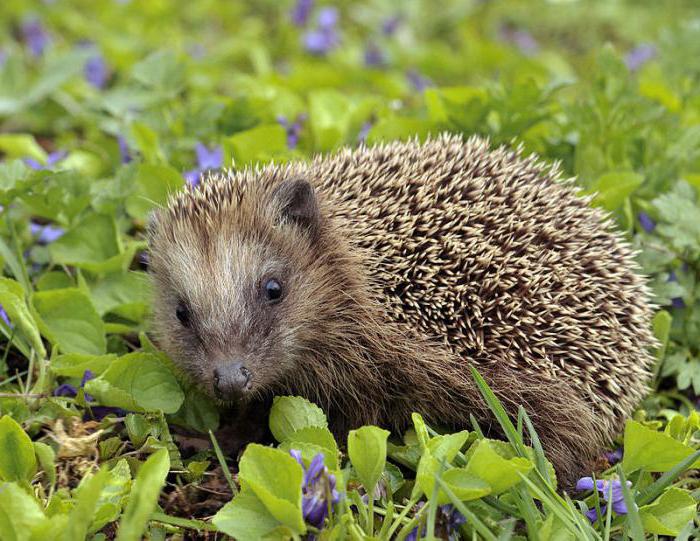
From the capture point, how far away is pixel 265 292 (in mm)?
3623

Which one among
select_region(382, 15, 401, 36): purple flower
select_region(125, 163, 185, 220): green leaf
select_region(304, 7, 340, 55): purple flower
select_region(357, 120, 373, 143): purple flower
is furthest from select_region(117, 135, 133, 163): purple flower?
select_region(382, 15, 401, 36): purple flower

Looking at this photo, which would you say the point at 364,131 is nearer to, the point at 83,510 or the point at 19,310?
the point at 19,310

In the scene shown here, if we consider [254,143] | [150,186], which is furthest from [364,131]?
[150,186]

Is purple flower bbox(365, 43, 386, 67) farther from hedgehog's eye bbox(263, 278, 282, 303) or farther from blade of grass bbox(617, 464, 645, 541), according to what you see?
blade of grass bbox(617, 464, 645, 541)

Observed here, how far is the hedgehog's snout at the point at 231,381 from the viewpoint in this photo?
334 cm

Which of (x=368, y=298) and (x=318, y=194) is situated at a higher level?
(x=318, y=194)

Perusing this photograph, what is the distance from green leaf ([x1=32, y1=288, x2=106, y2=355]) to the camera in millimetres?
3882

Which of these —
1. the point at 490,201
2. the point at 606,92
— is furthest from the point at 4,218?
the point at 606,92

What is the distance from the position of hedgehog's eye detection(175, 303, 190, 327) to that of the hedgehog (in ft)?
0.03

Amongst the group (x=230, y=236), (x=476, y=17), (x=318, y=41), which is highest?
(x=476, y=17)

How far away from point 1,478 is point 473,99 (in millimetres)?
3087

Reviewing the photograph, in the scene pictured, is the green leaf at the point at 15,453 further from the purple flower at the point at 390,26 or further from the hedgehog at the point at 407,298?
the purple flower at the point at 390,26

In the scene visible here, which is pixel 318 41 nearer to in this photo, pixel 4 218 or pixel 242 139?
pixel 242 139

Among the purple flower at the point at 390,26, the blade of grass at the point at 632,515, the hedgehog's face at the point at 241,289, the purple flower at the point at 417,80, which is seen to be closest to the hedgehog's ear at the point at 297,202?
the hedgehog's face at the point at 241,289
